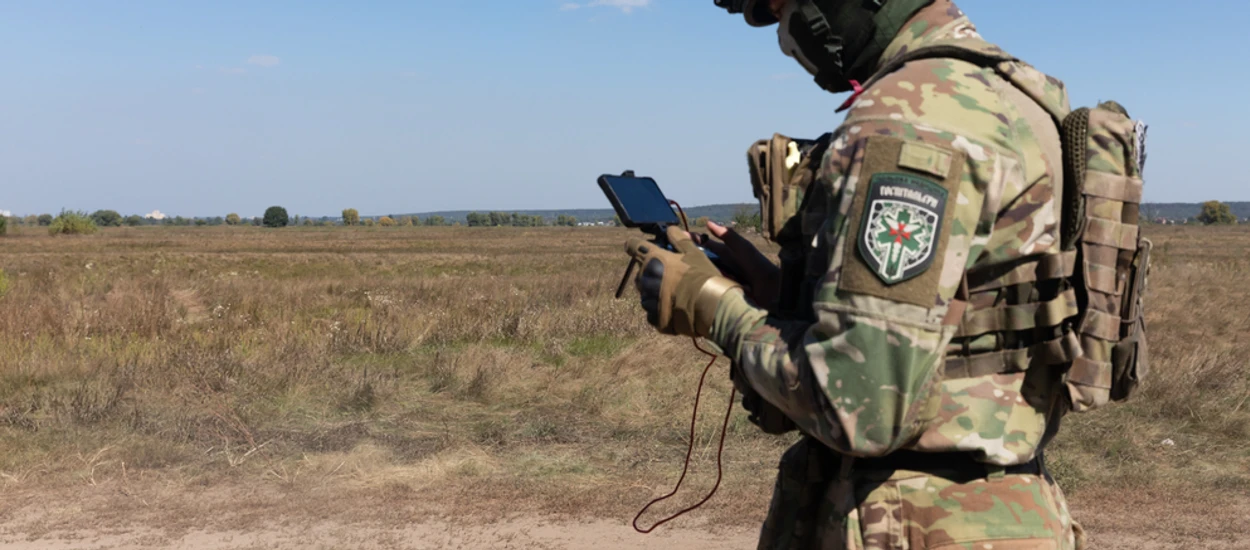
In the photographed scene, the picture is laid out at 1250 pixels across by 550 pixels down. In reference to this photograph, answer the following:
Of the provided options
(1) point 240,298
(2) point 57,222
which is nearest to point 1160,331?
(1) point 240,298

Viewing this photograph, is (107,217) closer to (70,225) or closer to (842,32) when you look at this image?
(70,225)

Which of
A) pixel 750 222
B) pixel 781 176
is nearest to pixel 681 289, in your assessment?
pixel 781 176

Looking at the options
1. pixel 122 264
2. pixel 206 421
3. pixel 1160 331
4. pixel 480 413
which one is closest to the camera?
pixel 206 421

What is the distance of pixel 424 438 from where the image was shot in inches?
245

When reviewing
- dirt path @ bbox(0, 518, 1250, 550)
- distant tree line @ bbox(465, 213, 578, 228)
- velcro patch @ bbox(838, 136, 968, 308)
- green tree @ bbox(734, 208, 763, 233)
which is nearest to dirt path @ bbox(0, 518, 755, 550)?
dirt path @ bbox(0, 518, 1250, 550)

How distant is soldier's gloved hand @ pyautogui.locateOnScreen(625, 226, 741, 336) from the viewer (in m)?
1.74

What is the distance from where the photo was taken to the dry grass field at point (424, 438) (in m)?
4.82

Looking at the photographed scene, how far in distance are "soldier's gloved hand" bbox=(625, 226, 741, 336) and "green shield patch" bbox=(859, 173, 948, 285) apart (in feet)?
1.10

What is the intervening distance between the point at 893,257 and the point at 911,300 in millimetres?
72

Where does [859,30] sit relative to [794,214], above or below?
above

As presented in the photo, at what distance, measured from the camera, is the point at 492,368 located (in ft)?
25.1

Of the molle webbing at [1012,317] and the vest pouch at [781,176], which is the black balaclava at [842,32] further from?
the molle webbing at [1012,317]

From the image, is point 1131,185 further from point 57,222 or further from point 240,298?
point 57,222

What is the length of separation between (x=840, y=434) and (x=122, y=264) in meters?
29.3
